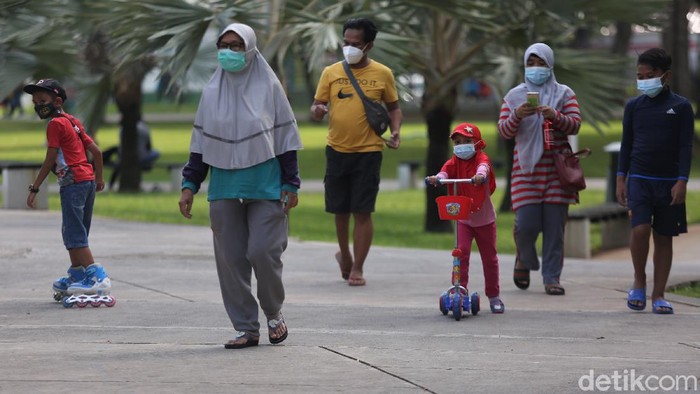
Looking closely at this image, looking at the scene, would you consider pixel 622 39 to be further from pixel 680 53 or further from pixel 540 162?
pixel 540 162

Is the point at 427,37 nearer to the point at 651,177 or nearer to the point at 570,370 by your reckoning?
the point at 651,177

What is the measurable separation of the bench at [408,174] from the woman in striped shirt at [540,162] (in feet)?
62.9

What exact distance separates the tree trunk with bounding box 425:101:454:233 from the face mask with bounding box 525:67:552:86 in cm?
842

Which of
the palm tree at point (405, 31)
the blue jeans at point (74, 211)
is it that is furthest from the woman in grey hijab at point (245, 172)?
the palm tree at point (405, 31)

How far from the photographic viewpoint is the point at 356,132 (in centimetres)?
1080

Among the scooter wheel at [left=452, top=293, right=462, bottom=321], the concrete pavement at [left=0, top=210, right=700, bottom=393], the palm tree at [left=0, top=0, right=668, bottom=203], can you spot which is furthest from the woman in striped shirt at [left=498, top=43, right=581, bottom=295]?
the palm tree at [left=0, top=0, right=668, bottom=203]

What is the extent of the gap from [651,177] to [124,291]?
149 inches

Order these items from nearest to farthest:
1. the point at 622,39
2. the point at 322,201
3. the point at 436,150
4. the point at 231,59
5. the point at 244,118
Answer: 1. the point at 231,59
2. the point at 244,118
3. the point at 436,150
4. the point at 322,201
5. the point at 622,39

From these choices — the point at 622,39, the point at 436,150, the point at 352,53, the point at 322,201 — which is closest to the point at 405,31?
the point at 436,150

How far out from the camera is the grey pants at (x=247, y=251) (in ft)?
25.0

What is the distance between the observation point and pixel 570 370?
712cm

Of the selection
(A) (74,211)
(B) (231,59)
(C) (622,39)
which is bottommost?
(C) (622,39)

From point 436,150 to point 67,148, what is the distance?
33.3 ft

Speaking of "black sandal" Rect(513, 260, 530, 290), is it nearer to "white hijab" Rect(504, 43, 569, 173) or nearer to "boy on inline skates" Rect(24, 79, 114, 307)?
"white hijab" Rect(504, 43, 569, 173)
